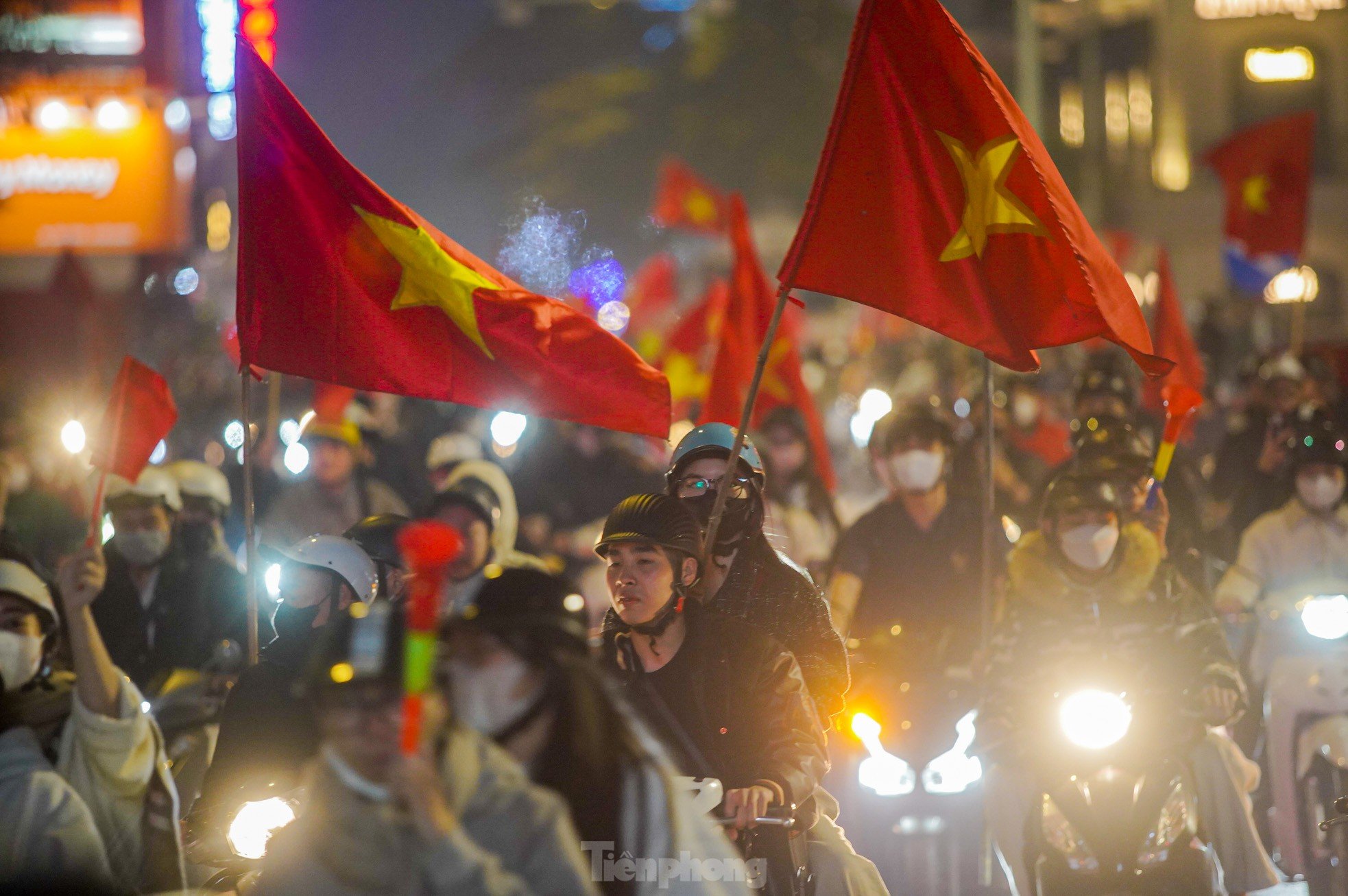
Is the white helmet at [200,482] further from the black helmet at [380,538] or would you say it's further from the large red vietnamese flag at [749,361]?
the large red vietnamese flag at [749,361]

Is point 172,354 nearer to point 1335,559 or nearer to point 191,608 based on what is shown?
point 191,608

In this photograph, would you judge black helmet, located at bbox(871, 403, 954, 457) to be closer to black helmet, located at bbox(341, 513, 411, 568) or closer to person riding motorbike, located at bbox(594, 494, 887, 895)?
black helmet, located at bbox(341, 513, 411, 568)

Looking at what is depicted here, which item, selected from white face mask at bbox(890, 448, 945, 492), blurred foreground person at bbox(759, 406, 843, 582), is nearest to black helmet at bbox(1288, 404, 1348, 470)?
white face mask at bbox(890, 448, 945, 492)

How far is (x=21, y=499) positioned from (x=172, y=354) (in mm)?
10962

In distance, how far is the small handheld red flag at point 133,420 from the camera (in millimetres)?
6949

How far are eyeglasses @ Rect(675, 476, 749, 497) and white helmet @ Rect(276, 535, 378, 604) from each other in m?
1.14

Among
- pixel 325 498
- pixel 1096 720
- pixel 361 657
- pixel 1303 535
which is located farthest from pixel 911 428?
pixel 361 657

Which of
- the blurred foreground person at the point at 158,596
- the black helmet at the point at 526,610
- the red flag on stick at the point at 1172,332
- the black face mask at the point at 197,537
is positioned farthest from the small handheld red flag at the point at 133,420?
the red flag on stick at the point at 1172,332

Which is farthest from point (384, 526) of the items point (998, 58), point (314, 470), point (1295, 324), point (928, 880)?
point (998, 58)

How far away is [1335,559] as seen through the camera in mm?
7559

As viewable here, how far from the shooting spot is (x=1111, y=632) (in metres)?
5.90

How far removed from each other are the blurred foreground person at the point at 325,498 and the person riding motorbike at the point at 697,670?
206 inches

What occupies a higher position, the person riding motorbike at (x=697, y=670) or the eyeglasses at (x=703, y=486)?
the eyeglasses at (x=703, y=486)

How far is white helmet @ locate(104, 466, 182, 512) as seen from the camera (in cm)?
780
